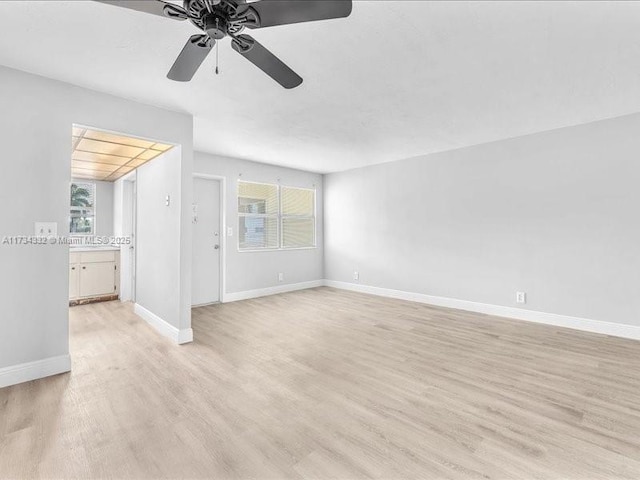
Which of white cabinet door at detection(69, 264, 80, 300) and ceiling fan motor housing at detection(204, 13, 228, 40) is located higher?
ceiling fan motor housing at detection(204, 13, 228, 40)

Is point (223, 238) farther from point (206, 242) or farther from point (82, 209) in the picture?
point (82, 209)

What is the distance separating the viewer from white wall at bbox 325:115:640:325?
357cm

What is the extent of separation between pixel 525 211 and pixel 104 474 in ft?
16.3

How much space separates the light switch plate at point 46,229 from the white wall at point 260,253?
8.51 ft

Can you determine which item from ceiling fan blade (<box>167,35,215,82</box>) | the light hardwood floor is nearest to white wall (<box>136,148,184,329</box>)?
the light hardwood floor

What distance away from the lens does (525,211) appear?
420cm

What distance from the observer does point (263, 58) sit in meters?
1.71

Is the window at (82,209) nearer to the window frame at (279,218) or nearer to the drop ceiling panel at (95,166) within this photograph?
the drop ceiling panel at (95,166)

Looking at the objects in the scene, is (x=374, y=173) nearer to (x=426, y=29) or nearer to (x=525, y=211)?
(x=525, y=211)

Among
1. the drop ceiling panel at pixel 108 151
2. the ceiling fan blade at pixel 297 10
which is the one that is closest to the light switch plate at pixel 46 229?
the drop ceiling panel at pixel 108 151

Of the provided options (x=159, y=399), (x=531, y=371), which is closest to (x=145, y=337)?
(x=159, y=399)

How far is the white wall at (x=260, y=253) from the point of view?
5.37 meters

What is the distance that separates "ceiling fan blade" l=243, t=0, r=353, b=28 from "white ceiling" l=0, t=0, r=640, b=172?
0.50 meters

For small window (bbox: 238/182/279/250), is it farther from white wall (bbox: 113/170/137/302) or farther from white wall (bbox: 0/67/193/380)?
white wall (bbox: 0/67/193/380)
